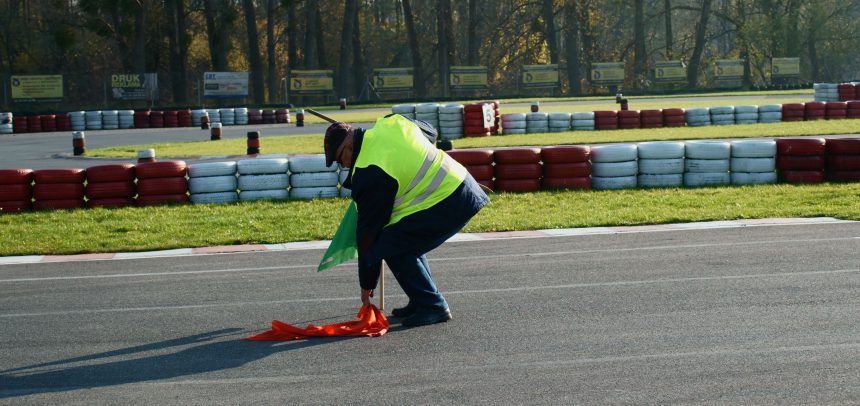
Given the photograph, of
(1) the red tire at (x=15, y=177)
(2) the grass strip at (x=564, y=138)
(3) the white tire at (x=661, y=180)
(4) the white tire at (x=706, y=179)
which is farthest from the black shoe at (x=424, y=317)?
(2) the grass strip at (x=564, y=138)

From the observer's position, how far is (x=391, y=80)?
202 feet

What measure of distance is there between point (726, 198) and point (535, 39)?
203 feet

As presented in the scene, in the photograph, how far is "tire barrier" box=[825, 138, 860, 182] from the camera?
55.0ft

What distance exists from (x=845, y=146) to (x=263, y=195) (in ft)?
30.1

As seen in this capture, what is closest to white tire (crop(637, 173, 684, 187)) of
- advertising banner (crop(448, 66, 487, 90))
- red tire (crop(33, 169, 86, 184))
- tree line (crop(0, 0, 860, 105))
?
red tire (crop(33, 169, 86, 184))

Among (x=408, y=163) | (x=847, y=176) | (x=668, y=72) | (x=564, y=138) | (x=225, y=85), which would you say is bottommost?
(x=847, y=176)

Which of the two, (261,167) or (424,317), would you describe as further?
(261,167)

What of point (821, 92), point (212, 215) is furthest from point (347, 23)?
point (212, 215)

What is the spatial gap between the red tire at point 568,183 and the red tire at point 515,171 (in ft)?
1.08

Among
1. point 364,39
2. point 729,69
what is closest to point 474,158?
point 729,69

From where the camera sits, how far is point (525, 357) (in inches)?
269

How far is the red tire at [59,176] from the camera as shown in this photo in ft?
53.4

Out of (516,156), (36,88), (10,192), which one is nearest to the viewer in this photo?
(10,192)

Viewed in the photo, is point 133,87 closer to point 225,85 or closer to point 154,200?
point 225,85
